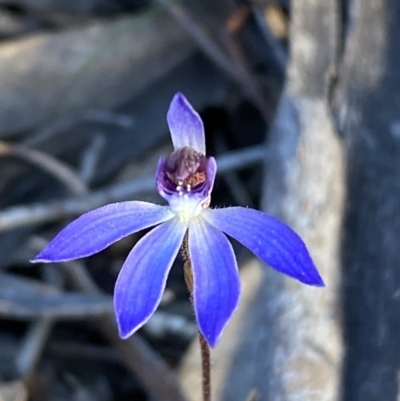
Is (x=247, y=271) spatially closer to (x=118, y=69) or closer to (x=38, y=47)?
(x=118, y=69)

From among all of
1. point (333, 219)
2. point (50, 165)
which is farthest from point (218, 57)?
point (333, 219)

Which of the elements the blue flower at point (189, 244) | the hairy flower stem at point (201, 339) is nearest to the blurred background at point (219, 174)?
the hairy flower stem at point (201, 339)

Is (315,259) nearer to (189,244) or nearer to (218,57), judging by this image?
(189,244)

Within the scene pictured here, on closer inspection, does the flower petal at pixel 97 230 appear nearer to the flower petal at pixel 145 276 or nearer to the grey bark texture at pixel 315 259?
the flower petal at pixel 145 276

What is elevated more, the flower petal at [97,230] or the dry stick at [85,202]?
the dry stick at [85,202]

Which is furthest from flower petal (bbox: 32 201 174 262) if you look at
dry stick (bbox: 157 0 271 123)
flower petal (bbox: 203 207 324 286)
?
dry stick (bbox: 157 0 271 123)

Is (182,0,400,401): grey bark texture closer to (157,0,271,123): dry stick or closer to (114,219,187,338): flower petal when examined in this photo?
(157,0,271,123): dry stick
